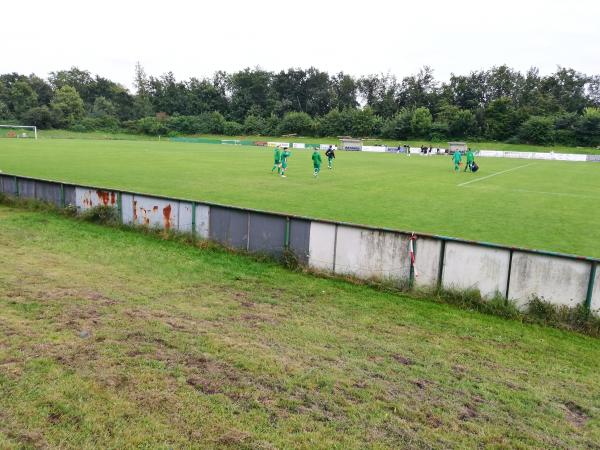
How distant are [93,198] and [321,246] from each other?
8.78 m

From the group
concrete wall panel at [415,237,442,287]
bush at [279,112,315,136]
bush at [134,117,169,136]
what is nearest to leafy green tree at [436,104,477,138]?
bush at [279,112,315,136]

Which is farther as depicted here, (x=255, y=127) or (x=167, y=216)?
(x=255, y=127)

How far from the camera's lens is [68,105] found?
362ft

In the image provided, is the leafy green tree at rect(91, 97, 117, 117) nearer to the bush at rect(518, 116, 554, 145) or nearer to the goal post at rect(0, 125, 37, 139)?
the goal post at rect(0, 125, 37, 139)

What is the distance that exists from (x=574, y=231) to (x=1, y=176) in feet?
70.8

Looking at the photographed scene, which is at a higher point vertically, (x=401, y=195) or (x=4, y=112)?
(x=4, y=112)

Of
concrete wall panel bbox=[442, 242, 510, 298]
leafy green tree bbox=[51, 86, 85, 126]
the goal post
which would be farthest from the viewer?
leafy green tree bbox=[51, 86, 85, 126]

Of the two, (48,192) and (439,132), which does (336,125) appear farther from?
(48,192)

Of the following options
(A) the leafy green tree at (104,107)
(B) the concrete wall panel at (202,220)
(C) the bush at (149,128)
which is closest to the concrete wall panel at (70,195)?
(B) the concrete wall panel at (202,220)

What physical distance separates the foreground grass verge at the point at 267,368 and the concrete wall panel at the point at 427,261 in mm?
676

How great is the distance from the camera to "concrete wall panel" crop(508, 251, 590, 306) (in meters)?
8.98

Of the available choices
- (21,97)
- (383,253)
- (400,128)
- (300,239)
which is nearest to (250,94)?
(400,128)

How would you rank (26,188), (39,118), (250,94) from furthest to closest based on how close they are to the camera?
(250,94) → (39,118) → (26,188)

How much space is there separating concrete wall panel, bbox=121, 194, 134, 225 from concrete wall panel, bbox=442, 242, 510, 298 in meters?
10.0
